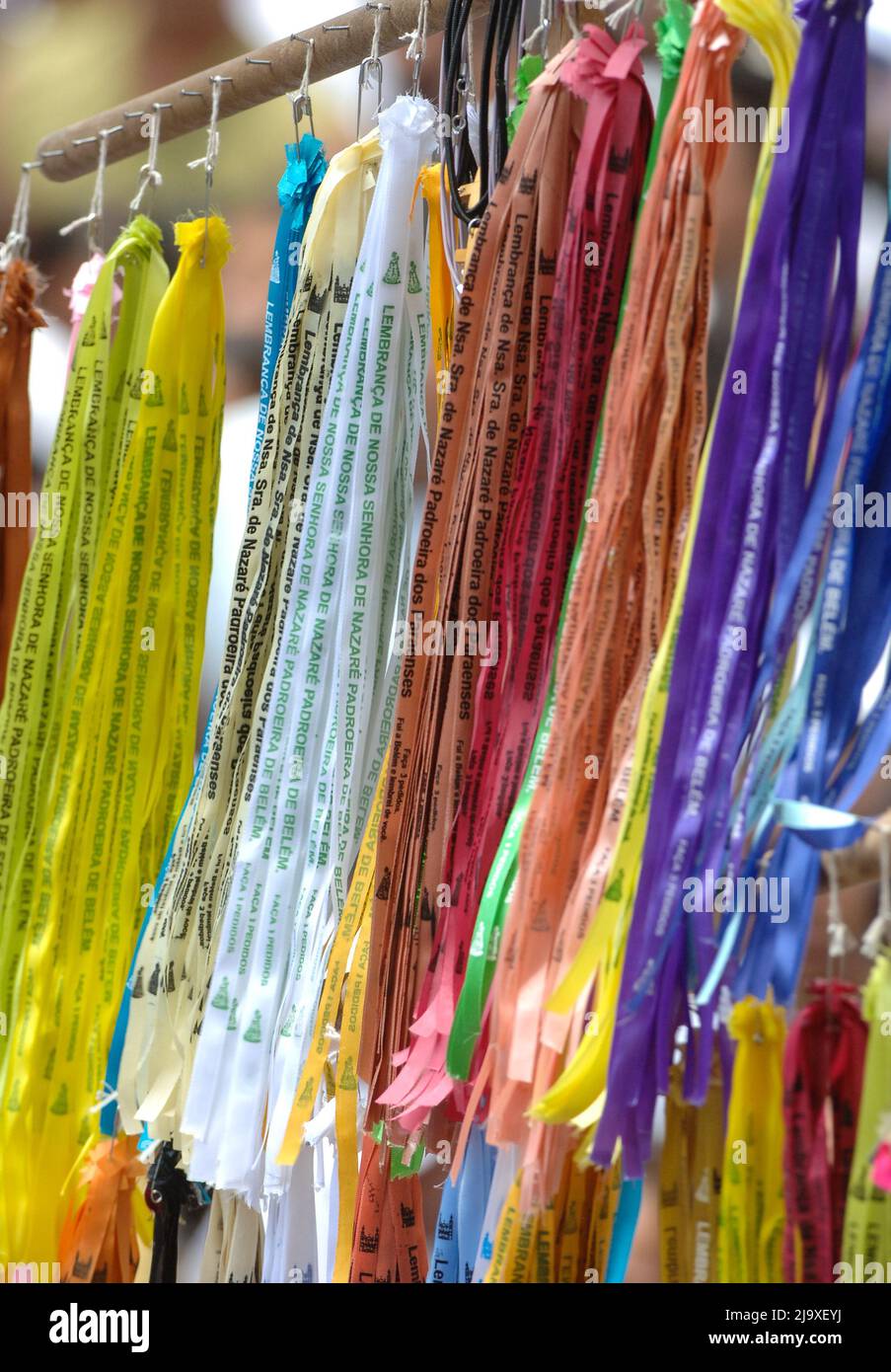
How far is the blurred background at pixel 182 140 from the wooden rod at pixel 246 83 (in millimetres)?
141

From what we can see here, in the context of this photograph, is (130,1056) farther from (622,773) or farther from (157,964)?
(622,773)

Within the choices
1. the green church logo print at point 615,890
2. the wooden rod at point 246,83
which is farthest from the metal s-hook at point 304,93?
the green church logo print at point 615,890

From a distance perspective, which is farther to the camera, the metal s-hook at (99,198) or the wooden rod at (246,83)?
the metal s-hook at (99,198)

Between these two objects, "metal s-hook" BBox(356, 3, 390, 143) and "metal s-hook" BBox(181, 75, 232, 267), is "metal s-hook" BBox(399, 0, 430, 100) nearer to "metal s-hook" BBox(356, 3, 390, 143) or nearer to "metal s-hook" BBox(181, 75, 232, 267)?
"metal s-hook" BBox(356, 3, 390, 143)

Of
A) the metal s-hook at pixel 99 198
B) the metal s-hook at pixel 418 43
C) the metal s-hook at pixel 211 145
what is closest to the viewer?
the metal s-hook at pixel 418 43

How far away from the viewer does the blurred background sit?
170cm

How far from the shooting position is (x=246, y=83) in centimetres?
125

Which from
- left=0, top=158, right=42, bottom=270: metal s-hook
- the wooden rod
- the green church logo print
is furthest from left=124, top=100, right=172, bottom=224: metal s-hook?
the green church logo print

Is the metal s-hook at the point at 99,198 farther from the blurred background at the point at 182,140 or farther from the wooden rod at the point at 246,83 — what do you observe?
the blurred background at the point at 182,140

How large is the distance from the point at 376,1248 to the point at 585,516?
20.6 inches

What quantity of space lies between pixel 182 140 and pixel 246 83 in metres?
0.71

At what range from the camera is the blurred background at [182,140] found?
1.70 metres

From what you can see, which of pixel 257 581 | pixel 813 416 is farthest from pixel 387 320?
pixel 813 416

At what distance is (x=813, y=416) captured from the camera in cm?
81
